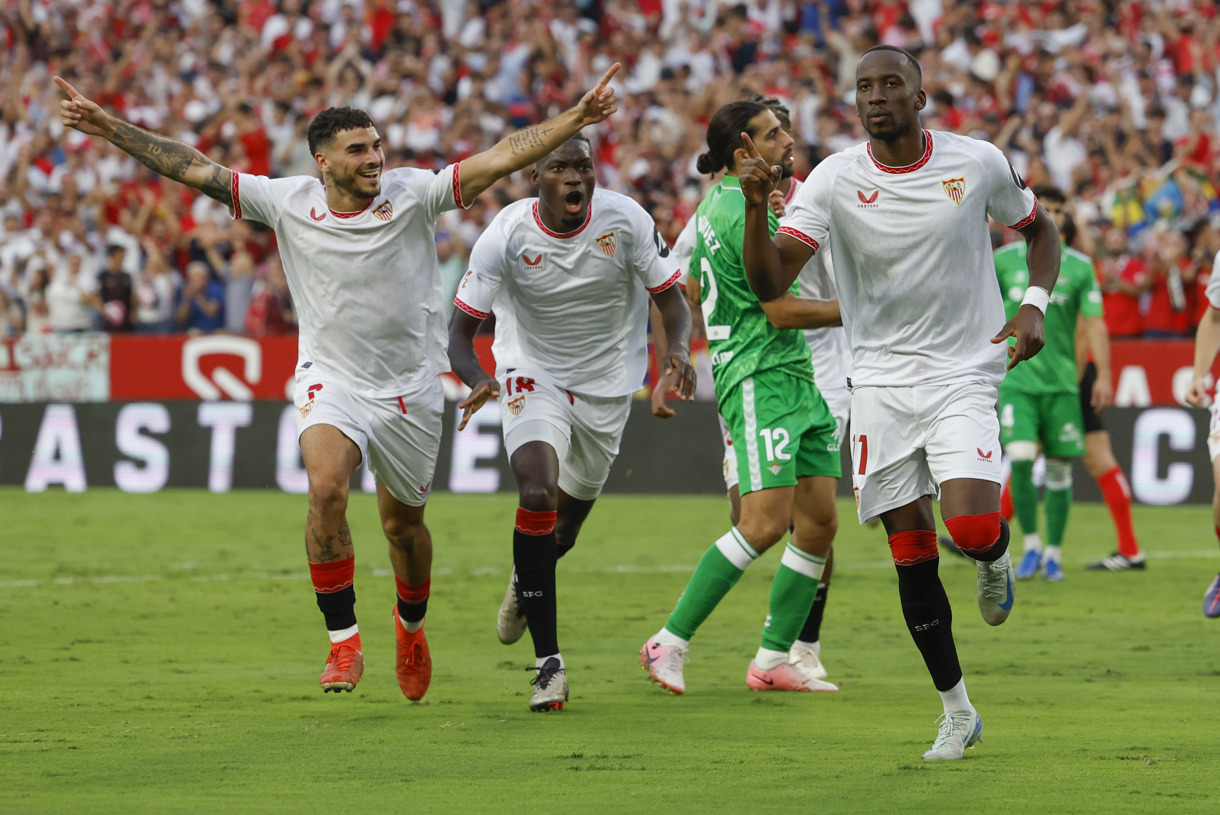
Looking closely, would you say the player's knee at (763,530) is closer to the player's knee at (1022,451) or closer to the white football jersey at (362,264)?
the white football jersey at (362,264)

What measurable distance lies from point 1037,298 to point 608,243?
7.57 feet

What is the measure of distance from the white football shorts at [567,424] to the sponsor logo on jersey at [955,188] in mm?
2287

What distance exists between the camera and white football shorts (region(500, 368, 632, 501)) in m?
7.40

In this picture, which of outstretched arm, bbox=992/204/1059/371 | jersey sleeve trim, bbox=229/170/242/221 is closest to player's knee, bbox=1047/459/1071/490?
outstretched arm, bbox=992/204/1059/371

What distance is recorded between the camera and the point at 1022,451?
11734mm

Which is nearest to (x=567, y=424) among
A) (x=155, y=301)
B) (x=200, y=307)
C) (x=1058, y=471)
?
(x=1058, y=471)

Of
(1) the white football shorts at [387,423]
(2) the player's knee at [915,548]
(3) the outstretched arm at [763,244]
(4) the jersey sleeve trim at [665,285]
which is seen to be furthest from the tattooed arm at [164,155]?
(2) the player's knee at [915,548]

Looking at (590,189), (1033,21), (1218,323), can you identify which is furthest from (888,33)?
(590,189)

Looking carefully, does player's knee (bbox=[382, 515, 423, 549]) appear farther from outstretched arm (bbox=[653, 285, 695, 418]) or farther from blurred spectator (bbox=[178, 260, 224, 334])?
blurred spectator (bbox=[178, 260, 224, 334])

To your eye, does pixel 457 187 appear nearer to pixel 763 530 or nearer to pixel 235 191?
pixel 235 191

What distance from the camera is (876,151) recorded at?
19.6 feet

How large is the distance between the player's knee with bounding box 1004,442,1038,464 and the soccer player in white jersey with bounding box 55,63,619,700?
19.5ft

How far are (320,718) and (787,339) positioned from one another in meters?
2.69

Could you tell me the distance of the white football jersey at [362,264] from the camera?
22.5 ft
